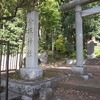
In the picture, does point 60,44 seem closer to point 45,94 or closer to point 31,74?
point 31,74

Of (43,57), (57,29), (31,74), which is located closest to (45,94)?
(31,74)

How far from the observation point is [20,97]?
5375 millimetres

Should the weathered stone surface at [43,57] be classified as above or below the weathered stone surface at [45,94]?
above

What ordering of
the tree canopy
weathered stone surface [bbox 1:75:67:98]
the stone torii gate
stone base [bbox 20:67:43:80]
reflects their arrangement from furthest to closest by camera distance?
the tree canopy
the stone torii gate
stone base [bbox 20:67:43:80]
weathered stone surface [bbox 1:75:67:98]

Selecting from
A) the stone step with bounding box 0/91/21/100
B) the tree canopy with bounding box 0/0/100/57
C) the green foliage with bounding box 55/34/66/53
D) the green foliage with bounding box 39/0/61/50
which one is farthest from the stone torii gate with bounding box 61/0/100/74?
the green foliage with bounding box 55/34/66/53

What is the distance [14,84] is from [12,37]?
12.7 m

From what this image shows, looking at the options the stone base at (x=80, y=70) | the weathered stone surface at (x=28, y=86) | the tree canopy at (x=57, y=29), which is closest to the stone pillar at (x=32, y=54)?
the weathered stone surface at (x=28, y=86)

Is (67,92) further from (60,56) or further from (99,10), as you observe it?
(60,56)

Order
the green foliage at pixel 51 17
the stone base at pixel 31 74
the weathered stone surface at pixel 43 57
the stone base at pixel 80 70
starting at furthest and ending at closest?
1. the weathered stone surface at pixel 43 57
2. the green foliage at pixel 51 17
3. the stone base at pixel 80 70
4. the stone base at pixel 31 74

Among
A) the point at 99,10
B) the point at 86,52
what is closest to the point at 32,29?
the point at 99,10

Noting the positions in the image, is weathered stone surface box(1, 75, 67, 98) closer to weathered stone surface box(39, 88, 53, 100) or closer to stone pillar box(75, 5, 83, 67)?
weathered stone surface box(39, 88, 53, 100)

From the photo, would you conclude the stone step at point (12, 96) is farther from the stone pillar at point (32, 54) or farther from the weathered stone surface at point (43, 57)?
the weathered stone surface at point (43, 57)

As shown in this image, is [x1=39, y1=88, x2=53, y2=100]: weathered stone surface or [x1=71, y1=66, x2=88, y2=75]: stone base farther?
[x1=71, y1=66, x2=88, y2=75]: stone base

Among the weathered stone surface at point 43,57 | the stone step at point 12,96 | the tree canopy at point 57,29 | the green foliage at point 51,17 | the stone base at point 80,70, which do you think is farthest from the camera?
the weathered stone surface at point 43,57
